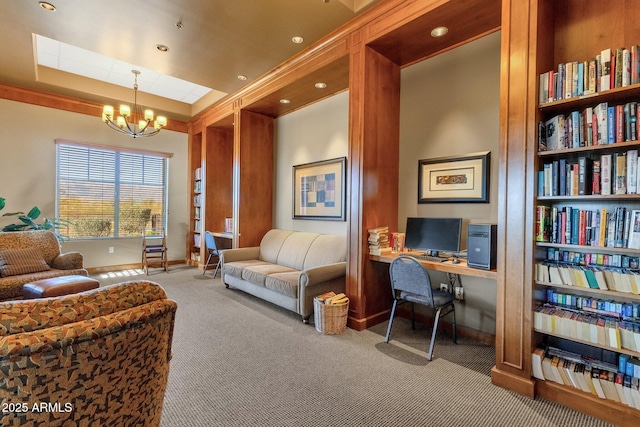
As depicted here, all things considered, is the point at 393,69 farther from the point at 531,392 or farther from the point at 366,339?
the point at 531,392

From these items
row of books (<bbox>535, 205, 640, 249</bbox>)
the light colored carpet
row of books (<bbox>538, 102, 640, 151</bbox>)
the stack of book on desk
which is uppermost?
row of books (<bbox>538, 102, 640, 151</bbox>)

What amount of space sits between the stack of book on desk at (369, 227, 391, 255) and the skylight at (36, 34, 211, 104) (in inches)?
170

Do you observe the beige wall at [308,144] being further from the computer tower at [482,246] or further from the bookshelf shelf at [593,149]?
the bookshelf shelf at [593,149]

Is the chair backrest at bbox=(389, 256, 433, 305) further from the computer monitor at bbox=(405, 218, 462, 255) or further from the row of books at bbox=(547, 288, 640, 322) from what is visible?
the row of books at bbox=(547, 288, 640, 322)

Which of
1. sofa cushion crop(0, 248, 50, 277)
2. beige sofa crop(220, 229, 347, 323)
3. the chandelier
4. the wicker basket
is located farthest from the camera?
the chandelier

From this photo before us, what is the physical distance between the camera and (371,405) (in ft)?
6.32

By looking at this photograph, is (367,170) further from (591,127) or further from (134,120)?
(134,120)

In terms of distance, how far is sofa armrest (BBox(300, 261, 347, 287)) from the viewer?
3203 mm

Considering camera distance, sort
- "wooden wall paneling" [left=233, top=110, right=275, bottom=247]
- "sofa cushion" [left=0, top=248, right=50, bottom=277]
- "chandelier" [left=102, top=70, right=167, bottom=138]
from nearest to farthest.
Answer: "sofa cushion" [left=0, top=248, right=50, bottom=277]
"chandelier" [left=102, top=70, right=167, bottom=138]
"wooden wall paneling" [left=233, top=110, right=275, bottom=247]

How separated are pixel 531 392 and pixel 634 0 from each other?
8.66ft

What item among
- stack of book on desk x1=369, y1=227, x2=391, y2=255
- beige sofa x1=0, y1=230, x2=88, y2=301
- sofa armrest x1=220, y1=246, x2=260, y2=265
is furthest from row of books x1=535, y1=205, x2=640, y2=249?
beige sofa x1=0, y1=230, x2=88, y2=301

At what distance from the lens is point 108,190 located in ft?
19.0

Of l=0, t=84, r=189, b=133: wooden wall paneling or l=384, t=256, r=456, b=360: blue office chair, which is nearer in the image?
l=384, t=256, r=456, b=360: blue office chair

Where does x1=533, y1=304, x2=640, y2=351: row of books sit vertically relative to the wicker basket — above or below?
above
